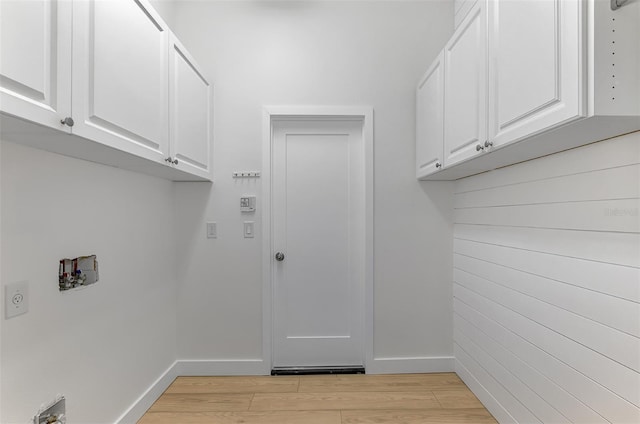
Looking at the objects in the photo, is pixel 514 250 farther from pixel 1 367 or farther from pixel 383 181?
pixel 1 367

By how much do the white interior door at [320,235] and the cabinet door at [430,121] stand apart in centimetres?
46

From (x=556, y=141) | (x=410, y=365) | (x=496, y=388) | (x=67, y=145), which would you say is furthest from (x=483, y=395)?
(x=67, y=145)

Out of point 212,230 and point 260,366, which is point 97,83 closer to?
point 212,230

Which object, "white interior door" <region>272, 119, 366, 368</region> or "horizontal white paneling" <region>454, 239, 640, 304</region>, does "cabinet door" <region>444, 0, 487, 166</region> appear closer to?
"horizontal white paneling" <region>454, 239, 640, 304</region>

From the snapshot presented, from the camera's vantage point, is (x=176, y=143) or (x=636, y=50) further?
(x=176, y=143)

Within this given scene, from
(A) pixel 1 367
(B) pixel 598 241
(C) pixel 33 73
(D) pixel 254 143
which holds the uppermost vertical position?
(D) pixel 254 143

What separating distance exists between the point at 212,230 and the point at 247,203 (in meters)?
0.35

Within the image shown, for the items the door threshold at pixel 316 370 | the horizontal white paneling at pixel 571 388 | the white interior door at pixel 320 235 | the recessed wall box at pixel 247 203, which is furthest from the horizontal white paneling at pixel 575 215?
the recessed wall box at pixel 247 203

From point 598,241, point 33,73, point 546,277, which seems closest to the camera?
point 33,73

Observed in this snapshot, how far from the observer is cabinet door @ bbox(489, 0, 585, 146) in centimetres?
99

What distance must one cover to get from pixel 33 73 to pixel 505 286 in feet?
7.55

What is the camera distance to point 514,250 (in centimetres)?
178

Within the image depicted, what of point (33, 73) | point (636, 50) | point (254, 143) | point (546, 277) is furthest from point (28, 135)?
point (546, 277)

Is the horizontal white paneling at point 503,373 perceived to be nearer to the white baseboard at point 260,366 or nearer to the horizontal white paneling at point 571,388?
the horizontal white paneling at point 571,388
